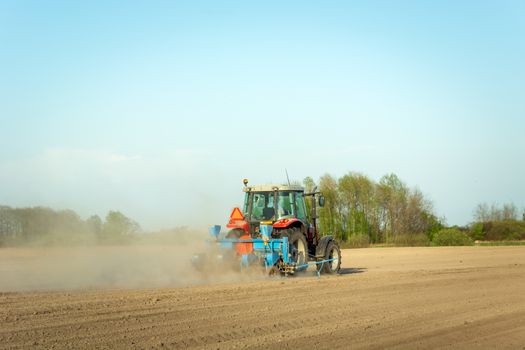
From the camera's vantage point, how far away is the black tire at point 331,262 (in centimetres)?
1717

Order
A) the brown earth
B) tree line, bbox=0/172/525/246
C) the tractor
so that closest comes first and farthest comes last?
1. the brown earth
2. the tractor
3. tree line, bbox=0/172/525/246

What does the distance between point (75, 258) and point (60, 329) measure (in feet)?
35.9

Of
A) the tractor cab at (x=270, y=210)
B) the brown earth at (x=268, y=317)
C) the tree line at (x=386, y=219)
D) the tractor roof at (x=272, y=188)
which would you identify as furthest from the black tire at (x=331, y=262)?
the tree line at (x=386, y=219)

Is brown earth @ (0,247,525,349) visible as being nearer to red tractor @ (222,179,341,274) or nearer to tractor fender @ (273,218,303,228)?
tractor fender @ (273,218,303,228)

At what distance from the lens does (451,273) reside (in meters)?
18.3

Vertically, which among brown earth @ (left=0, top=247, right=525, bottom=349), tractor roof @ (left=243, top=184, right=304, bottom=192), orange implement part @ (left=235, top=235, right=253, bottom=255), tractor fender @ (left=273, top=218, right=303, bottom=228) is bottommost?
brown earth @ (left=0, top=247, right=525, bottom=349)

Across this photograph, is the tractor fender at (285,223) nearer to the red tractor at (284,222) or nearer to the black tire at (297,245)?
the red tractor at (284,222)

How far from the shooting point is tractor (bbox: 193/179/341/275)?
51.5 ft

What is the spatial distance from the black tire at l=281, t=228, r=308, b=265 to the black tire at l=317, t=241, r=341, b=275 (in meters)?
0.87

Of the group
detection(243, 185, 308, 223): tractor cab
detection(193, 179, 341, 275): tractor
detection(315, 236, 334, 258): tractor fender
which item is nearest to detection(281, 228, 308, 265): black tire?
detection(193, 179, 341, 275): tractor

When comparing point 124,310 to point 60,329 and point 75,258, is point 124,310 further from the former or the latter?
point 75,258

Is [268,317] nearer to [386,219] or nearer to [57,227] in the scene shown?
[57,227]

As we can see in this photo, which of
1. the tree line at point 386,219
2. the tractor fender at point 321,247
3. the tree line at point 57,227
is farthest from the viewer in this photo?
the tree line at point 386,219

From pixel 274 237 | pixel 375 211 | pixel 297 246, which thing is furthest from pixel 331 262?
pixel 375 211
